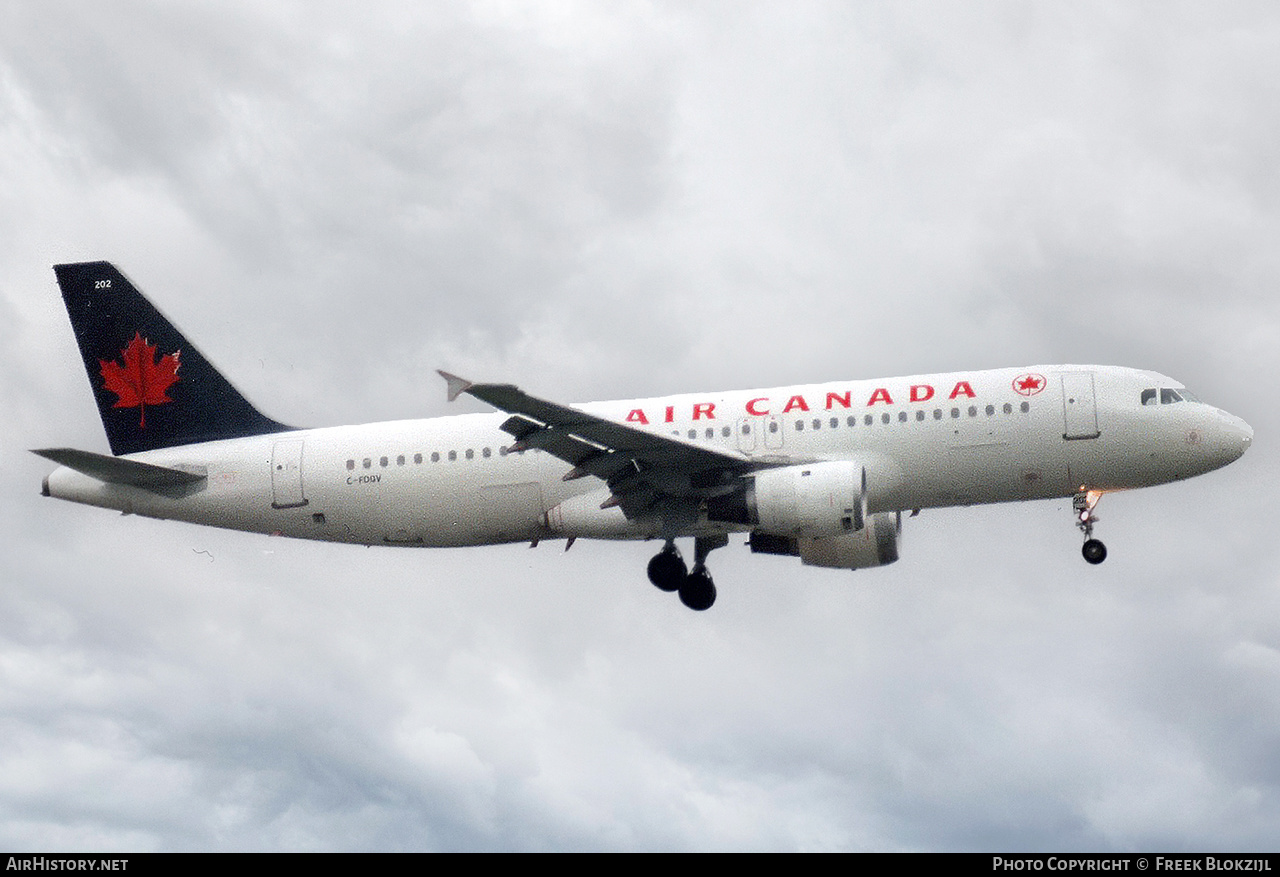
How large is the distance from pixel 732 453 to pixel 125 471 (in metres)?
16.3

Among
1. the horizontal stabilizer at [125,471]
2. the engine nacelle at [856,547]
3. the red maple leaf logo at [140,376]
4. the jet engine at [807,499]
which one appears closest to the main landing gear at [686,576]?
the engine nacelle at [856,547]

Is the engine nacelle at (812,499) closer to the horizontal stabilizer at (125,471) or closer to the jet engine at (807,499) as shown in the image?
the jet engine at (807,499)

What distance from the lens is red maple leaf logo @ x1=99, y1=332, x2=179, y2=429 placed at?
46.6 metres

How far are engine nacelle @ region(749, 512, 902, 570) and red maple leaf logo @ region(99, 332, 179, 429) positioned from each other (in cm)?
1718

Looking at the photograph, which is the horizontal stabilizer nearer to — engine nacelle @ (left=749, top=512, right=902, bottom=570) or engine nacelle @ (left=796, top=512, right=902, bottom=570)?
engine nacelle @ (left=749, top=512, right=902, bottom=570)

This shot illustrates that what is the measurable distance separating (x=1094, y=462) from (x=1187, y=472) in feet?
8.15

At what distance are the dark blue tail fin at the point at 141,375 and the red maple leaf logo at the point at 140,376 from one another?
3 cm

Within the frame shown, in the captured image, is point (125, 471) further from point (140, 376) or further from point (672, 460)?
point (672, 460)

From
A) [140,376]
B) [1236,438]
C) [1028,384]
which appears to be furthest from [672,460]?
[140,376]

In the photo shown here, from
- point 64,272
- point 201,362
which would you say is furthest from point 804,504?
point 64,272

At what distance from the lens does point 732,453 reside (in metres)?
39.9

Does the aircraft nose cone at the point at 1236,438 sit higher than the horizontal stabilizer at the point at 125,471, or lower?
higher

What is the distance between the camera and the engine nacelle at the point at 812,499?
128 feet

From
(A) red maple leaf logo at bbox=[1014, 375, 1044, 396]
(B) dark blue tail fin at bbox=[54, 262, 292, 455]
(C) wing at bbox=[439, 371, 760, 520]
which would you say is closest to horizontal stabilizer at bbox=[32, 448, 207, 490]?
(B) dark blue tail fin at bbox=[54, 262, 292, 455]
